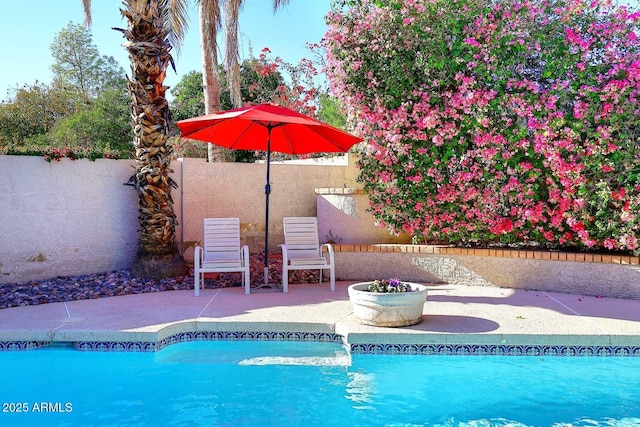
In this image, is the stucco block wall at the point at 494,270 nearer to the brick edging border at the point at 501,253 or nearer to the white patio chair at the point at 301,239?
the brick edging border at the point at 501,253

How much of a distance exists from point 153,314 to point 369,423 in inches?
124

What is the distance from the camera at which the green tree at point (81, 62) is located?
32.2 m

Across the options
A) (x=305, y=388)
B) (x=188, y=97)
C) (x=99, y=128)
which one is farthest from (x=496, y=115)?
(x=188, y=97)

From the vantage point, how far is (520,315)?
20.8 ft

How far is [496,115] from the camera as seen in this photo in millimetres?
7801

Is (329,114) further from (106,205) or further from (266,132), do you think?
(106,205)

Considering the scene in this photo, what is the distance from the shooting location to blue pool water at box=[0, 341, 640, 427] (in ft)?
14.0

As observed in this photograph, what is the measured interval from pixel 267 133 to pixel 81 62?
28.3m

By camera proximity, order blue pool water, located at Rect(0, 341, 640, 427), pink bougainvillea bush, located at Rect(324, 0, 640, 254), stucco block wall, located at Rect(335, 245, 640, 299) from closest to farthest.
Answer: blue pool water, located at Rect(0, 341, 640, 427), pink bougainvillea bush, located at Rect(324, 0, 640, 254), stucco block wall, located at Rect(335, 245, 640, 299)

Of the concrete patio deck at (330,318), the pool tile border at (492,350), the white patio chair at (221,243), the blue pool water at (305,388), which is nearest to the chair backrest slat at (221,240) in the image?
the white patio chair at (221,243)

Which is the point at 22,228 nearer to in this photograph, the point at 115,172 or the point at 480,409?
the point at 115,172

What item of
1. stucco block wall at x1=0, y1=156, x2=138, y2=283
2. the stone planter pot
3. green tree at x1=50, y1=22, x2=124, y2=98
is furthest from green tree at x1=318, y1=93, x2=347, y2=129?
green tree at x1=50, y1=22, x2=124, y2=98

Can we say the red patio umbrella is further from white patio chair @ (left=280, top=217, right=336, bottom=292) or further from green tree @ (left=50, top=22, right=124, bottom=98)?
green tree @ (left=50, top=22, right=124, bottom=98)

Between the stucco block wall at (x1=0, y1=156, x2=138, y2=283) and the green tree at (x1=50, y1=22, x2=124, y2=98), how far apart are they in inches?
1011
